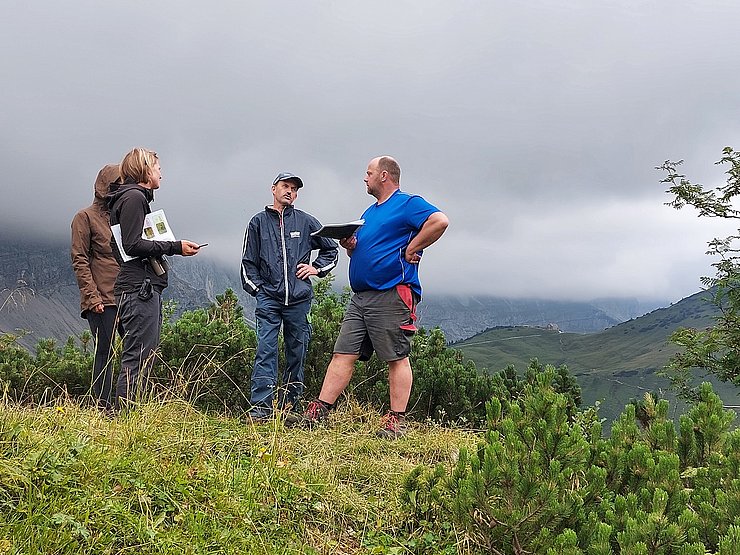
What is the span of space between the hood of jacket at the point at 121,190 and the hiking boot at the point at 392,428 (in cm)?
260

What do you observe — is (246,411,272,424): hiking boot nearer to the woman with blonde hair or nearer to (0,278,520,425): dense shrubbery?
the woman with blonde hair

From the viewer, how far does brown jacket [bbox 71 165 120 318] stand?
17.5 feet

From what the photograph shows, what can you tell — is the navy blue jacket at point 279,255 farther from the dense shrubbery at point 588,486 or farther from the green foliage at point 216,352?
the dense shrubbery at point 588,486

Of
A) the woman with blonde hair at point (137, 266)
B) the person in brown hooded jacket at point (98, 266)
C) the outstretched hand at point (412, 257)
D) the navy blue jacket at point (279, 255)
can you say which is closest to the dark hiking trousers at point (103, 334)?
the person in brown hooded jacket at point (98, 266)

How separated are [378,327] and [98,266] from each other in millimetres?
2505

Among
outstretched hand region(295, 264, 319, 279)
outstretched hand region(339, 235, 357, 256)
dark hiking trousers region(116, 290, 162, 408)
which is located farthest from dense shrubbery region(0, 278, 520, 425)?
outstretched hand region(339, 235, 357, 256)

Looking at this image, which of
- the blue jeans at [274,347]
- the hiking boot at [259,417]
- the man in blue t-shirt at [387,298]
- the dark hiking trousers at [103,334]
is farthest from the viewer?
the blue jeans at [274,347]

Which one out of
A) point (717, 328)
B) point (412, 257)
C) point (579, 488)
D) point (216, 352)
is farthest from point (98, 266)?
point (717, 328)

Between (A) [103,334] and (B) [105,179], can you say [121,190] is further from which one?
(A) [103,334]

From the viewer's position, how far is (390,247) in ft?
17.1

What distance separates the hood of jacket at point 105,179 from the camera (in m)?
5.29

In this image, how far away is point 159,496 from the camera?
319cm

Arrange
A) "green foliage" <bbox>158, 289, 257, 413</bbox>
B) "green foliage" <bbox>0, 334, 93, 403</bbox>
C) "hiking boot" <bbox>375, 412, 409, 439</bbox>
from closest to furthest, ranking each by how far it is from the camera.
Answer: "hiking boot" <bbox>375, 412, 409, 439</bbox>, "green foliage" <bbox>158, 289, 257, 413</bbox>, "green foliage" <bbox>0, 334, 93, 403</bbox>

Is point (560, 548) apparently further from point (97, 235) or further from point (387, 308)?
point (97, 235)
